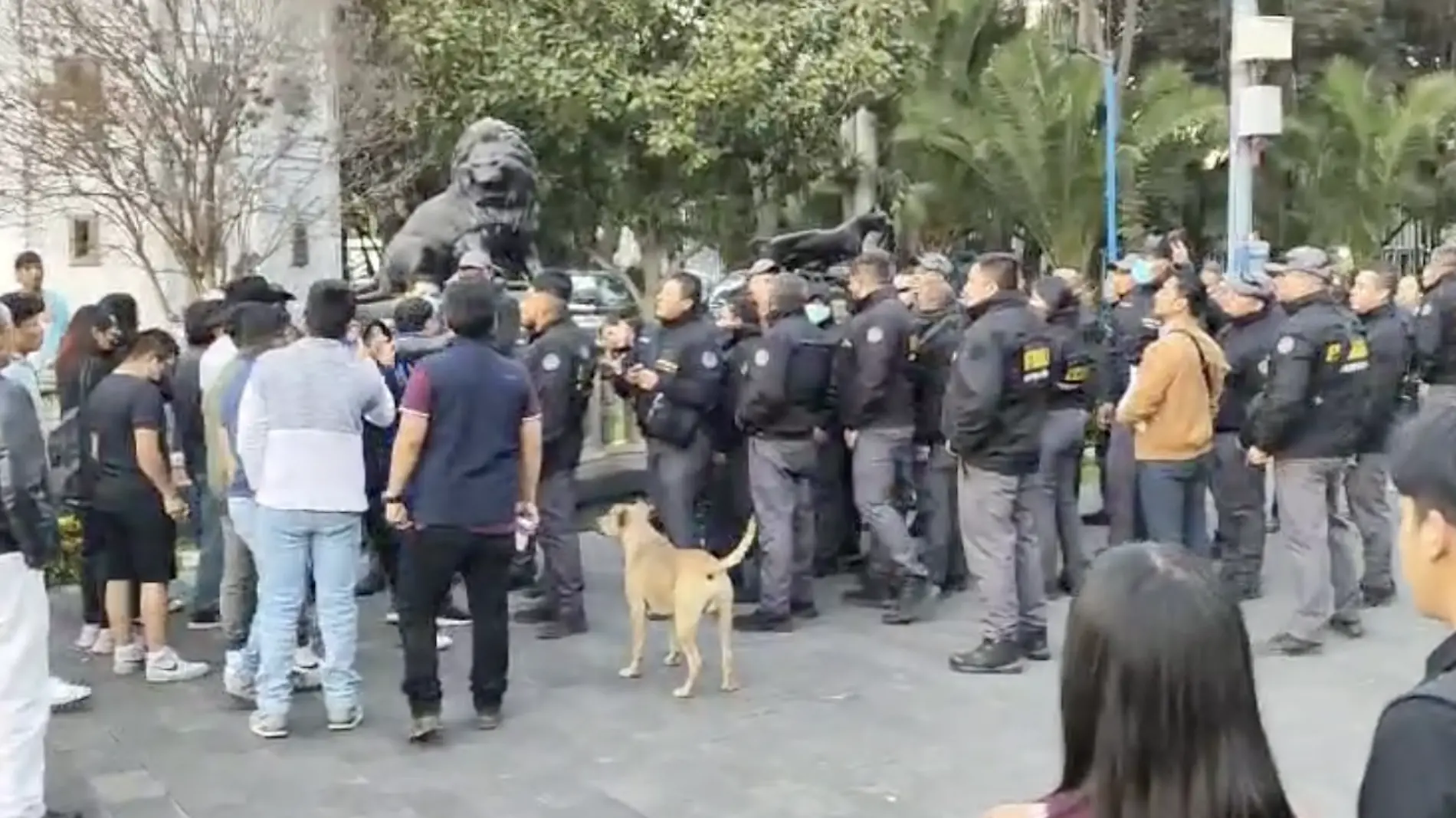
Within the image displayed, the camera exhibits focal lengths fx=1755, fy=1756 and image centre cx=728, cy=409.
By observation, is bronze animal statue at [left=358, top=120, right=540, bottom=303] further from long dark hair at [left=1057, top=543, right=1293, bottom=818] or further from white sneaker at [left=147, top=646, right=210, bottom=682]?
long dark hair at [left=1057, top=543, right=1293, bottom=818]

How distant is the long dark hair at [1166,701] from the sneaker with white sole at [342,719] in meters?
5.41

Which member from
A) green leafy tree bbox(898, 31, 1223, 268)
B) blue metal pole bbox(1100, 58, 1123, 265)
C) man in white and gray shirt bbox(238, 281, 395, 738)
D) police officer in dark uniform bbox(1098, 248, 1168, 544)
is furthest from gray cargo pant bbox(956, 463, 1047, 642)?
green leafy tree bbox(898, 31, 1223, 268)

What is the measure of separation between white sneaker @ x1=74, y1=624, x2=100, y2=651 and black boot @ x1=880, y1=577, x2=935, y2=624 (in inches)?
157

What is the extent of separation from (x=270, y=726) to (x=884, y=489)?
3.44 meters

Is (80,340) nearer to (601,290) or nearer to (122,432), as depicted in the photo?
(122,432)

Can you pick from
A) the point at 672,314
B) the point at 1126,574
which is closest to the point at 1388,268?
the point at 672,314

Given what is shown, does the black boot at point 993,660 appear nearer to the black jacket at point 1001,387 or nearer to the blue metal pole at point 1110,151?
the black jacket at point 1001,387

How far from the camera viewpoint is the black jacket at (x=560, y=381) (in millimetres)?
8695

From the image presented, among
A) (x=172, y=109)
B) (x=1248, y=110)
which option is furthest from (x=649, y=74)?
(x=1248, y=110)

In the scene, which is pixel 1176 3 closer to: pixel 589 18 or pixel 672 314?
pixel 589 18

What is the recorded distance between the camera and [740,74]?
20.9 metres

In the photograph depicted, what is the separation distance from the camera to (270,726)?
23.1ft

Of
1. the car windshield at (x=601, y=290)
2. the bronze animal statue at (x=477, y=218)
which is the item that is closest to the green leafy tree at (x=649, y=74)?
the car windshield at (x=601, y=290)

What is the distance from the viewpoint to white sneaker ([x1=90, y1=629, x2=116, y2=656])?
28.1 ft
